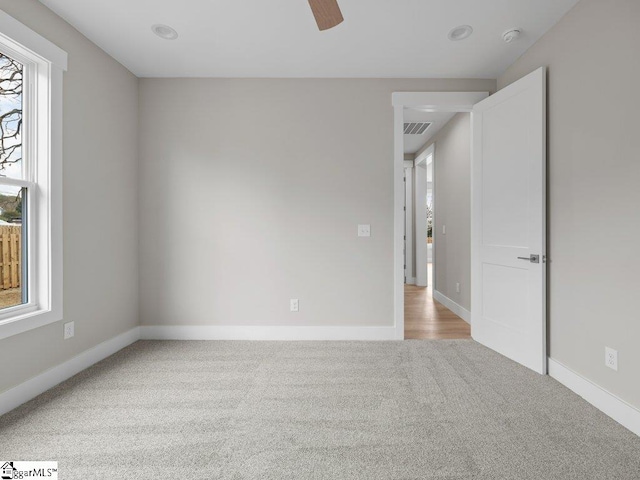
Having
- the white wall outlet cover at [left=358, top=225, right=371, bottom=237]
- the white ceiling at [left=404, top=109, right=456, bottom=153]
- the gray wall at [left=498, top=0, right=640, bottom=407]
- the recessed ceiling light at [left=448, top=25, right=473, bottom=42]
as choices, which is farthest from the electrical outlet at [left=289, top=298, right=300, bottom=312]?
the recessed ceiling light at [left=448, top=25, right=473, bottom=42]

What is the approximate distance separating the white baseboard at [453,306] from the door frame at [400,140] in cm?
117

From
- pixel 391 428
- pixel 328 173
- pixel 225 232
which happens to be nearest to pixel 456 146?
pixel 328 173

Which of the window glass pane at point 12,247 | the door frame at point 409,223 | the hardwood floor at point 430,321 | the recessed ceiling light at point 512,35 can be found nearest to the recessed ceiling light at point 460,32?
the recessed ceiling light at point 512,35

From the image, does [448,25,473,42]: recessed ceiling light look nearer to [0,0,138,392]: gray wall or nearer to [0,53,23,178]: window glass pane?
[0,0,138,392]: gray wall

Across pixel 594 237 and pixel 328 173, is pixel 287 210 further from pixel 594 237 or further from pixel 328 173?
pixel 594 237

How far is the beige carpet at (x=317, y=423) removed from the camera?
5.10 ft

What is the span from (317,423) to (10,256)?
221cm

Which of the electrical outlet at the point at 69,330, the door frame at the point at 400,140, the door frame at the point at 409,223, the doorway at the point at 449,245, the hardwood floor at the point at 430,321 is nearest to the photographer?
the electrical outlet at the point at 69,330

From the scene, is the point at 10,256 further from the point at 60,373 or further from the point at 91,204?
the point at 60,373

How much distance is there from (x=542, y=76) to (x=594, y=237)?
4.26ft

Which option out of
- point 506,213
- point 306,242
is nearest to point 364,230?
point 306,242

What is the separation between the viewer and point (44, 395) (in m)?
2.21

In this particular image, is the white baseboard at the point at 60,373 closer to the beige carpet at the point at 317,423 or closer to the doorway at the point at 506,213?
the beige carpet at the point at 317,423

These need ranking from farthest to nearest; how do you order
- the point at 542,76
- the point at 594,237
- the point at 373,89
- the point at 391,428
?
the point at 373,89, the point at 542,76, the point at 594,237, the point at 391,428
